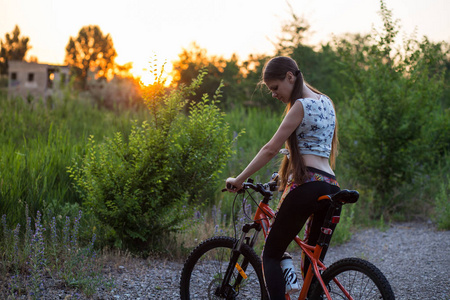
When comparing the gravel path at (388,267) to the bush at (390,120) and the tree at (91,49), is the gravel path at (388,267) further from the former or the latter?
the tree at (91,49)

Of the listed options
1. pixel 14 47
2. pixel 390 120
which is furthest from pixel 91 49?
pixel 390 120

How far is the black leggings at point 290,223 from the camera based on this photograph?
9.76ft

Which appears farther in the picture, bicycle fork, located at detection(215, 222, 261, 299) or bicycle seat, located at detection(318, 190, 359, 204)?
bicycle fork, located at detection(215, 222, 261, 299)

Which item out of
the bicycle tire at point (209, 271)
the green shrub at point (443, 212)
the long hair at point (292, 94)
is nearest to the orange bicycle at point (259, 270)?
the bicycle tire at point (209, 271)

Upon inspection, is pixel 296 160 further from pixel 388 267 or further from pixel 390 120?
pixel 390 120

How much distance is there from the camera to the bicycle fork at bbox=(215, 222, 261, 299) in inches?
133

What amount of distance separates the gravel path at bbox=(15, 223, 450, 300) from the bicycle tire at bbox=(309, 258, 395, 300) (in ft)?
5.74

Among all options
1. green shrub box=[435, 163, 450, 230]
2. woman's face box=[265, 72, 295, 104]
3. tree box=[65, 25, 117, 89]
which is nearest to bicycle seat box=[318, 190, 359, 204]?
woman's face box=[265, 72, 295, 104]

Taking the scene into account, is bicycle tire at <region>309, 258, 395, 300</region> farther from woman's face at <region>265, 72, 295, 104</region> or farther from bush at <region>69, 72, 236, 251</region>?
bush at <region>69, 72, 236, 251</region>

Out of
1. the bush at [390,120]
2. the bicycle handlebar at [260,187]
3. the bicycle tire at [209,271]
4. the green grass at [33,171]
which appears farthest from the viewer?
the bush at [390,120]

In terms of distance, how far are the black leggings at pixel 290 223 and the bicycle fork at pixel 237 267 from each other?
0.84 feet

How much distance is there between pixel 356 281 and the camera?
284 centimetres

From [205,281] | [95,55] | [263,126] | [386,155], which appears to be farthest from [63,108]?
[95,55]

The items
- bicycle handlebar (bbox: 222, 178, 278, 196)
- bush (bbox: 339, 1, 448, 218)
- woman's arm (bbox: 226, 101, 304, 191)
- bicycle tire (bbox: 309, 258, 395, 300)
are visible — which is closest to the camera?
bicycle tire (bbox: 309, 258, 395, 300)
